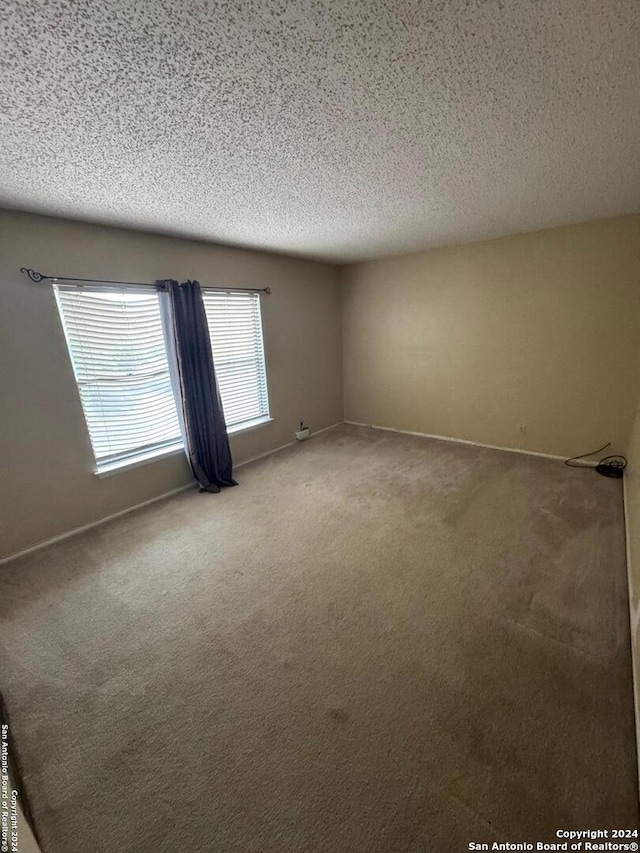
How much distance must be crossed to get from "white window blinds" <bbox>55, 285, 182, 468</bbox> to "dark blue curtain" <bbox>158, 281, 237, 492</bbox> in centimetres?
17

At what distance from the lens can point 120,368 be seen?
2.70 m

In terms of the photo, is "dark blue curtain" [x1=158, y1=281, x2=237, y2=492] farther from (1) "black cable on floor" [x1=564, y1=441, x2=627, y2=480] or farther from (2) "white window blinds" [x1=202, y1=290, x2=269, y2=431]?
(1) "black cable on floor" [x1=564, y1=441, x2=627, y2=480]

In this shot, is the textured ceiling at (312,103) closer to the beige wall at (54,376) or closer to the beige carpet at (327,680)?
the beige wall at (54,376)

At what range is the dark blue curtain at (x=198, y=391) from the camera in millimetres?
2900

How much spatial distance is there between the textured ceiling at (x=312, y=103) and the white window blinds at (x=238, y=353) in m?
1.20

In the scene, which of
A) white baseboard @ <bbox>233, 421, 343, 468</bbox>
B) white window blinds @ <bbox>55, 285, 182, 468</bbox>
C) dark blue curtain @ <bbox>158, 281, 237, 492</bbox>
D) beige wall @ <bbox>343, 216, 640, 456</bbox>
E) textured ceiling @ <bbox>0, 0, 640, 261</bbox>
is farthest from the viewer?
white baseboard @ <bbox>233, 421, 343, 468</bbox>

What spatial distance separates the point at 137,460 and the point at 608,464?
14.7 feet

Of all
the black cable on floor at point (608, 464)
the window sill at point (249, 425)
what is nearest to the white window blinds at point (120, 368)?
the window sill at point (249, 425)

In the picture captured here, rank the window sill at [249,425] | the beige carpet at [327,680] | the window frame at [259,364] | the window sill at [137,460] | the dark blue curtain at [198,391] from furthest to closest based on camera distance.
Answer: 1. the window sill at [249,425]
2. the window frame at [259,364]
3. the dark blue curtain at [198,391]
4. the window sill at [137,460]
5. the beige carpet at [327,680]

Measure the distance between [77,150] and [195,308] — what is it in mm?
1572

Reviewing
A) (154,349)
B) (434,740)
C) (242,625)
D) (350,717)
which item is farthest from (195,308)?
(434,740)

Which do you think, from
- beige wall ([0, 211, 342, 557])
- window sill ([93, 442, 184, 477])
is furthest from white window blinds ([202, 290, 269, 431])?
window sill ([93, 442, 184, 477])

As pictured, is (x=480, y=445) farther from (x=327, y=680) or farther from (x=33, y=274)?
(x=33, y=274)

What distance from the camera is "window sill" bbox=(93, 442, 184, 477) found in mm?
2699
